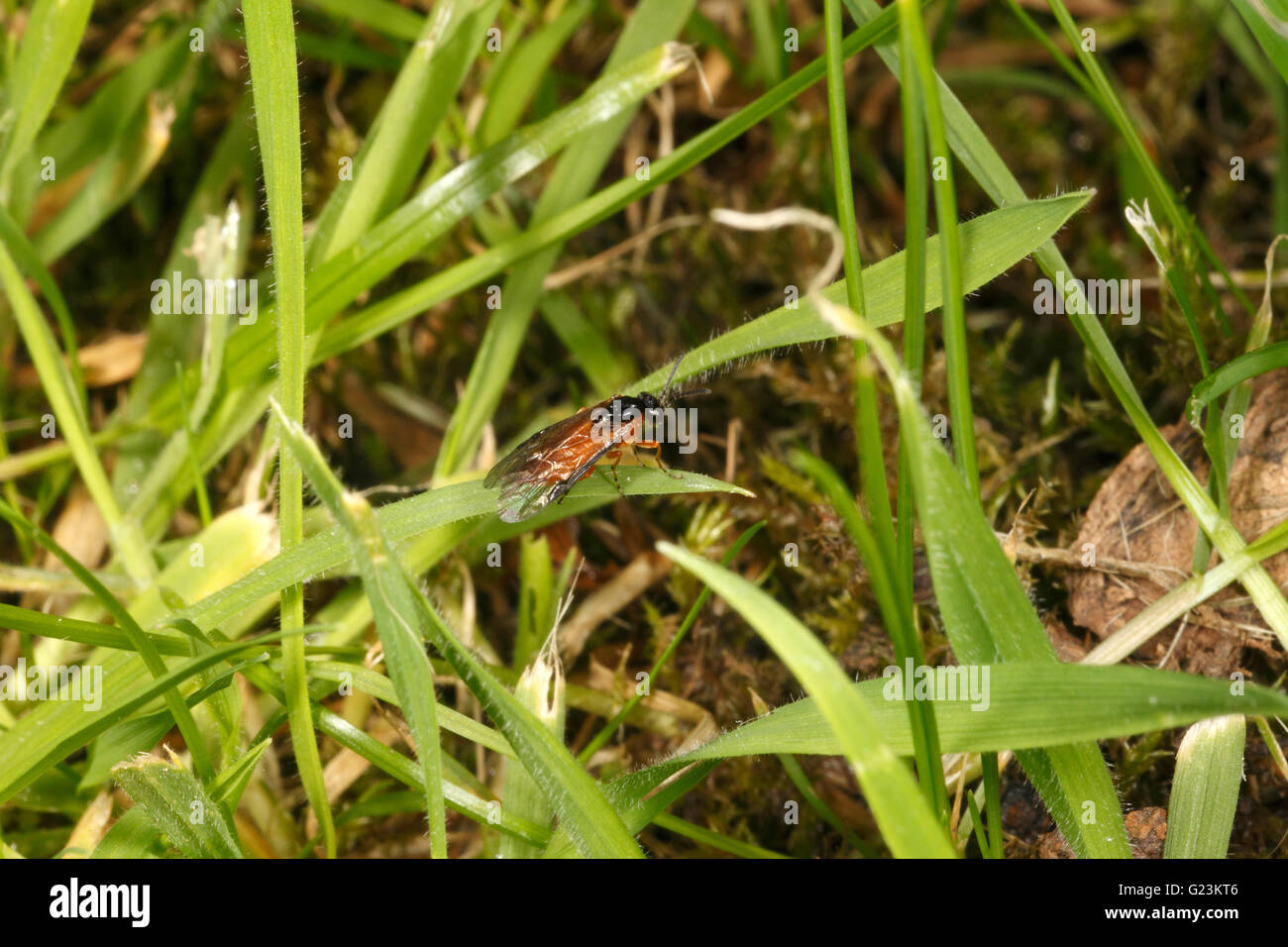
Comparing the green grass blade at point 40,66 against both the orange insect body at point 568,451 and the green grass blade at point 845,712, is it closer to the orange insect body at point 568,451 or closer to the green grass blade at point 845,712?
the orange insect body at point 568,451

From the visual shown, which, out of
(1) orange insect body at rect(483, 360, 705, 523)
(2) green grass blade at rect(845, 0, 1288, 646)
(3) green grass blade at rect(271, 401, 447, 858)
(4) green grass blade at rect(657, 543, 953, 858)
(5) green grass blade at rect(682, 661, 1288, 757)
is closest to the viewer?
(4) green grass blade at rect(657, 543, 953, 858)

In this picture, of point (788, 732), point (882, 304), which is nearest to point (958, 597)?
point (788, 732)

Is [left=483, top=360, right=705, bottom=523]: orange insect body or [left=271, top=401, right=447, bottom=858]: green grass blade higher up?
[left=483, top=360, right=705, bottom=523]: orange insect body

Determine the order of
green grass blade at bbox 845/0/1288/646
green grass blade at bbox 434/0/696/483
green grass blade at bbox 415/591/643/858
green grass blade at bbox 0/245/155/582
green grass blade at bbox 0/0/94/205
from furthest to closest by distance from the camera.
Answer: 1. green grass blade at bbox 434/0/696/483
2. green grass blade at bbox 0/245/155/582
3. green grass blade at bbox 0/0/94/205
4. green grass blade at bbox 845/0/1288/646
5. green grass blade at bbox 415/591/643/858

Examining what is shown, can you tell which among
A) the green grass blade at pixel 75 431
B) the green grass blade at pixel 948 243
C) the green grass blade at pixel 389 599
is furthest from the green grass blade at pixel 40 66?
the green grass blade at pixel 948 243

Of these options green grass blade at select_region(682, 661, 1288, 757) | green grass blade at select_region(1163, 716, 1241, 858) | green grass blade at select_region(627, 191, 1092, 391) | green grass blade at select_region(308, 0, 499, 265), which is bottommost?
green grass blade at select_region(1163, 716, 1241, 858)

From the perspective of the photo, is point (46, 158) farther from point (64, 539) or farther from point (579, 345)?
point (579, 345)

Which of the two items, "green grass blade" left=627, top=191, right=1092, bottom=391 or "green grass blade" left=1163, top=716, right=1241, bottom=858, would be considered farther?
"green grass blade" left=627, top=191, right=1092, bottom=391

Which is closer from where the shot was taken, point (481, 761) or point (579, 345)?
point (481, 761)

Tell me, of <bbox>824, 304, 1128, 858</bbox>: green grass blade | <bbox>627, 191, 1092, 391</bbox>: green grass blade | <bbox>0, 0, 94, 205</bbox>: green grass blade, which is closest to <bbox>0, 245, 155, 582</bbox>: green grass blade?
<bbox>0, 0, 94, 205</bbox>: green grass blade

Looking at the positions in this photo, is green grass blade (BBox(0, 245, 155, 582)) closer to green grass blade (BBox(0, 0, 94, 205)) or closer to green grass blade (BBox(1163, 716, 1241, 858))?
green grass blade (BBox(0, 0, 94, 205))

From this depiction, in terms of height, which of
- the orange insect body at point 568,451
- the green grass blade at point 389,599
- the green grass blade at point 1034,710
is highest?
the orange insect body at point 568,451
